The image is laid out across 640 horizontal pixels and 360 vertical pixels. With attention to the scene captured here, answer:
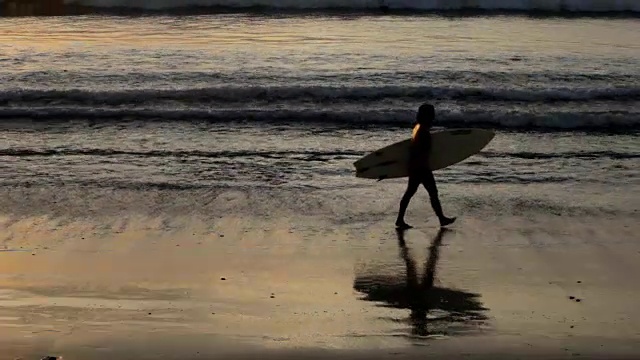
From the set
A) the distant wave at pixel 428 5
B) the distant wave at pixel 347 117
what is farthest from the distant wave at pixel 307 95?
the distant wave at pixel 428 5

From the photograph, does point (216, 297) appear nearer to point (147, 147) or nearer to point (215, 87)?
point (147, 147)

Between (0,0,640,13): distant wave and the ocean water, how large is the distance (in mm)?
4486

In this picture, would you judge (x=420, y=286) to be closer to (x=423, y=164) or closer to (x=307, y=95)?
(x=423, y=164)

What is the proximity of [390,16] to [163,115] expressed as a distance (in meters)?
16.1

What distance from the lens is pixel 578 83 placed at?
57.8 ft

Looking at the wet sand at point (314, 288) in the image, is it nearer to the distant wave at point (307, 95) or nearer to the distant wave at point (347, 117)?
the distant wave at point (347, 117)

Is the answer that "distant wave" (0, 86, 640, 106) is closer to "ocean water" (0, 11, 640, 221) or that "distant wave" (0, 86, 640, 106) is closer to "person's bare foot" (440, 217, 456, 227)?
"ocean water" (0, 11, 640, 221)

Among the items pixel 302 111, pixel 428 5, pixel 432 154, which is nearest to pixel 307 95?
pixel 302 111

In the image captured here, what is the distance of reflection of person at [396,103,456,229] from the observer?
858cm

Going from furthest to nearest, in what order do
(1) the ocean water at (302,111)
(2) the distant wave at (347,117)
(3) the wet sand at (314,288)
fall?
(2) the distant wave at (347,117), (1) the ocean water at (302,111), (3) the wet sand at (314,288)

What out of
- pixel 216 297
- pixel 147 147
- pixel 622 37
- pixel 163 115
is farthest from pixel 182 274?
pixel 622 37

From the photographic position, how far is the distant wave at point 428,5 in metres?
31.8

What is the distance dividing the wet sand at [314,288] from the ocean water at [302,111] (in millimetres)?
826

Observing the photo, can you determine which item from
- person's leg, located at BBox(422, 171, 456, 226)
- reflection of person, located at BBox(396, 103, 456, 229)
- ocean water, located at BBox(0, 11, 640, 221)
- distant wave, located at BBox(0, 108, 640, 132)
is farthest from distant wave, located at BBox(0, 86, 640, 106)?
person's leg, located at BBox(422, 171, 456, 226)
